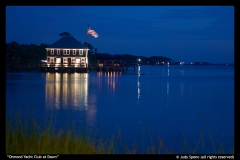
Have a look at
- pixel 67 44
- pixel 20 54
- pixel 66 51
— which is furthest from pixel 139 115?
pixel 20 54

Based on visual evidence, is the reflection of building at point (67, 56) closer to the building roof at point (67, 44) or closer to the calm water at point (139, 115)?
the building roof at point (67, 44)

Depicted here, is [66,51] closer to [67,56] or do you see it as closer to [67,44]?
[67,56]

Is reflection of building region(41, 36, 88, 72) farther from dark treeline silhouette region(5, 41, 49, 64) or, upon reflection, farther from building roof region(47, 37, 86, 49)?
dark treeline silhouette region(5, 41, 49, 64)

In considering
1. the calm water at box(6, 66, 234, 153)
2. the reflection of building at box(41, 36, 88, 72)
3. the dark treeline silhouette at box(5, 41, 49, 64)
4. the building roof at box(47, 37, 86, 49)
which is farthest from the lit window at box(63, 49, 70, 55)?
the calm water at box(6, 66, 234, 153)

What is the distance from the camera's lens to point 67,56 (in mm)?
72062

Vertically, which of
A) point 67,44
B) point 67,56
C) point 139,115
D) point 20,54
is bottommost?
point 139,115

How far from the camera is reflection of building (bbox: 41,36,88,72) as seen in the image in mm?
70938

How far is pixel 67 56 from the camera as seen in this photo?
236ft

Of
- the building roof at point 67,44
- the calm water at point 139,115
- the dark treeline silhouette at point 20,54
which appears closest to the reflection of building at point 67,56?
the building roof at point 67,44

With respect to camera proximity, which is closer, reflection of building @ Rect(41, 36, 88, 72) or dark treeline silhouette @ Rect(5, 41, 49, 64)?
reflection of building @ Rect(41, 36, 88, 72)

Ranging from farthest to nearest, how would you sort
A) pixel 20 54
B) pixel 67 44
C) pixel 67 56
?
pixel 20 54 → pixel 67 44 → pixel 67 56
